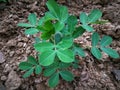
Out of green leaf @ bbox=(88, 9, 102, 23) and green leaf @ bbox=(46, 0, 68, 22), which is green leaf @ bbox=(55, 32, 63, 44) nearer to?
green leaf @ bbox=(46, 0, 68, 22)

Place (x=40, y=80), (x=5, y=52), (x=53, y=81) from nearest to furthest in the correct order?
(x=53, y=81) → (x=40, y=80) → (x=5, y=52)

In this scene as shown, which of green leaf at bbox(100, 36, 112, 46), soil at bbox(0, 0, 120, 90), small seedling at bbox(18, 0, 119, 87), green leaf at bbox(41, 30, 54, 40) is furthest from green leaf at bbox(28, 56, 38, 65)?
green leaf at bbox(100, 36, 112, 46)

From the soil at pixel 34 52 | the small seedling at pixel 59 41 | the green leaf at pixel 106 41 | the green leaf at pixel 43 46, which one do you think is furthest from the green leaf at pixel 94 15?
the soil at pixel 34 52

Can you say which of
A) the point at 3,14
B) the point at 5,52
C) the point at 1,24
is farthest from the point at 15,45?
the point at 3,14

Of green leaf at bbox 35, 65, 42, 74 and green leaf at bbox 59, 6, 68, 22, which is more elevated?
green leaf at bbox 59, 6, 68, 22

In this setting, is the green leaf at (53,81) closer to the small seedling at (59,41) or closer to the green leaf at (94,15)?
the small seedling at (59,41)

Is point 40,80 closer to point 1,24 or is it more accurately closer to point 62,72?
point 62,72
